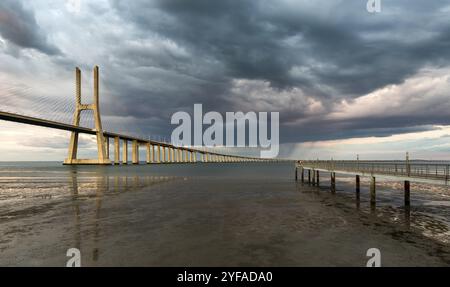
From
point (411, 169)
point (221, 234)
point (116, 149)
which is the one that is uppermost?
point (116, 149)

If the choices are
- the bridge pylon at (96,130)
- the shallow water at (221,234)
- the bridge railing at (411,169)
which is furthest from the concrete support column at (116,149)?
the bridge railing at (411,169)

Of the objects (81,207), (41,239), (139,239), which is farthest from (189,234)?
(81,207)

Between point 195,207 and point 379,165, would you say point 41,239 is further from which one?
point 379,165

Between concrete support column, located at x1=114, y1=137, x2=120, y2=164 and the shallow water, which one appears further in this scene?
concrete support column, located at x1=114, y1=137, x2=120, y2=164

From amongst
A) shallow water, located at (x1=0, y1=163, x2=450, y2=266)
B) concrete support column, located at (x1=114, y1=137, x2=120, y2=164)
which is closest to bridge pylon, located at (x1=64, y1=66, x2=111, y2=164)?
concrete support column, located at (x1=114, y1=137, x2=120, y2=164)

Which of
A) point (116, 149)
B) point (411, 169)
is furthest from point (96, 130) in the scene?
point (411, 169)

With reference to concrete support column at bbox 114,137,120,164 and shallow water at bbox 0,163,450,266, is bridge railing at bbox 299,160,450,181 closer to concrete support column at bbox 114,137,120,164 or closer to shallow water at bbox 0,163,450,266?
shallow water at bbox 0,163,450,266

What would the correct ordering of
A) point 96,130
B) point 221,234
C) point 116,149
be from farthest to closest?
point 116,149, point 96,130, point 221,234

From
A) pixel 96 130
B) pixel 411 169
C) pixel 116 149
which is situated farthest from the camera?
pixel 116 149

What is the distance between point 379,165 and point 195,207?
19.8 meters

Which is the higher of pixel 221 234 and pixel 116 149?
pixel 116 149

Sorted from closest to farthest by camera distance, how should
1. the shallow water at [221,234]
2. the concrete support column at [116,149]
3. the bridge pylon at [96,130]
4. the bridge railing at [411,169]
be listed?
1. the shallow water at [221,234]
2. the bridge railing at [411,169]
3. the bridge pylon at [96,130]
4. the concrete support column at [116,149]

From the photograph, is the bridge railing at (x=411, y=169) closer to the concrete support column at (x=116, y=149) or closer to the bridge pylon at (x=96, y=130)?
the bridge pylon at (x=96, y=130)

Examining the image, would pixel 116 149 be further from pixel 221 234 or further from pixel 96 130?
pixel 221 234
